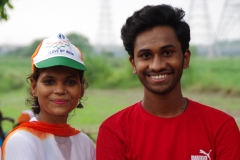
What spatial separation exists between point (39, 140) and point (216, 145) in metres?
0.99

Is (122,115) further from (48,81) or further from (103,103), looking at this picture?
(103,103)

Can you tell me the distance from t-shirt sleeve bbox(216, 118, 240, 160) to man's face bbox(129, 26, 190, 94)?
1.27 ft

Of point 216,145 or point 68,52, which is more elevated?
point 68,52

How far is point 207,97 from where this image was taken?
16.8 m

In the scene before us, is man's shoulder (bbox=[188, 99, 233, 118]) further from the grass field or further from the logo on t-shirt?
the grass field

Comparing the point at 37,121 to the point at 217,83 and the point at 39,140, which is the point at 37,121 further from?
the point at 217,83

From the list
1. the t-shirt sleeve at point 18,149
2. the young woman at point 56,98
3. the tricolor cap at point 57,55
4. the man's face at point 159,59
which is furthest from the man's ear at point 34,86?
the man's face at point 159,59

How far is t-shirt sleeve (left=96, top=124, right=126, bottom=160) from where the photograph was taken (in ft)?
8.43

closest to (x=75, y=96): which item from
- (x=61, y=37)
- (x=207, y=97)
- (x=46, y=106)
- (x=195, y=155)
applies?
(x=46, y=106)

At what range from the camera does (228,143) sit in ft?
8.38

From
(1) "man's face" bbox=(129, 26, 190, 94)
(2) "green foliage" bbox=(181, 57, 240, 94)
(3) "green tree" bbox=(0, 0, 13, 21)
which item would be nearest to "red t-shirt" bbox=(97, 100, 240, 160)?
(1) "man's face" bbox=(129, 26, 190, 94)

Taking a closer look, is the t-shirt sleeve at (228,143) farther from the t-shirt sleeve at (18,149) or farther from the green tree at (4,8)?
the green tree at (4,8)

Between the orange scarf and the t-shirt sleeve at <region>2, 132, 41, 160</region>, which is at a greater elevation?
the orange scarf

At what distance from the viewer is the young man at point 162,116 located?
8.45ft
